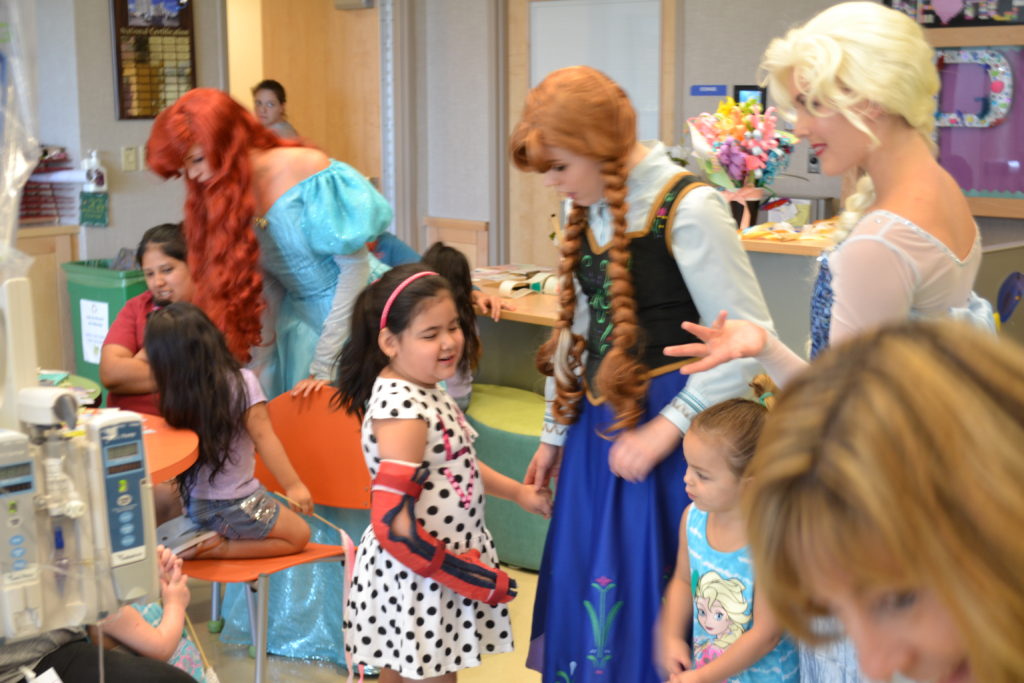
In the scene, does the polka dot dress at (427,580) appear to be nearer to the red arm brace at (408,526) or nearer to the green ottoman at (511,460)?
the red arm brace at (408,526)

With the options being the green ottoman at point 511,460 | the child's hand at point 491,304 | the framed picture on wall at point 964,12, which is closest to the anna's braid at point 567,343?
the green ottoman at point 511,460

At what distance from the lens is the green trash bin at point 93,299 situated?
16.6 ft

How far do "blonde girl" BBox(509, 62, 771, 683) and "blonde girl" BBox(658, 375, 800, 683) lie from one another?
0.05m

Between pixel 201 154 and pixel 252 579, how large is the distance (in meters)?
1.03

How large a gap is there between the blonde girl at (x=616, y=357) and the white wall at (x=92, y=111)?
407cm

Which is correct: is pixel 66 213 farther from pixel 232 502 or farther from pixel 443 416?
pixel 443 416

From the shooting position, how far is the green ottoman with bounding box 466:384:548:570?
143 inches

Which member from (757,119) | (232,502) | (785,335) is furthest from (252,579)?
(757,119)

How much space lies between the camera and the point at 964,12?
4.90 metres

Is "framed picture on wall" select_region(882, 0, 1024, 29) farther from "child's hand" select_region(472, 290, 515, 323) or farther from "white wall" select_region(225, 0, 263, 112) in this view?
"white wall" select_region(225, 0, 263, 112)

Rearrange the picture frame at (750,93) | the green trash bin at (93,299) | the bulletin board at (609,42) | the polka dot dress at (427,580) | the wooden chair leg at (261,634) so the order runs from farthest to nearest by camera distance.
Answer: the bulletin board at (609,42), the picture frame at (750,93), the green trash bin at (93,299), the wooden chair leg at (261,634), the polka dot dress at (427,580)

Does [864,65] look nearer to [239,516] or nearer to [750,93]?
[239,516]

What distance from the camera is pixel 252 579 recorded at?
102 inches

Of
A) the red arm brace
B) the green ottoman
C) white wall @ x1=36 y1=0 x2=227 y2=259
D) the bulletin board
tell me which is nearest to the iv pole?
the red arm brace
